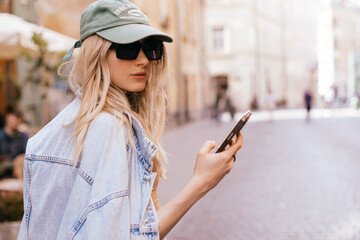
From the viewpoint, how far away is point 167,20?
2550 centimetres

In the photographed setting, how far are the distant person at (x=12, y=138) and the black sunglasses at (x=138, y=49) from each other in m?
6.12

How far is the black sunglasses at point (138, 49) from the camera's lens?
1.68 meters

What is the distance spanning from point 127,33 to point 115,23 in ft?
0.16

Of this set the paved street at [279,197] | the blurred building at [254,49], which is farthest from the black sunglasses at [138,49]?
the blurred building at [254,49]

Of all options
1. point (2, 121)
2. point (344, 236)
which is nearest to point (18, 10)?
point (2, 121)

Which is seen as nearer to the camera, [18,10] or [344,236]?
[344,236]

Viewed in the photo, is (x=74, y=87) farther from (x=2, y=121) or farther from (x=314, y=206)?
(x=2, y=121)

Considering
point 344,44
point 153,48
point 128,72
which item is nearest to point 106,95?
point 128,72

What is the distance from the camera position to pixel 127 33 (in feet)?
5.36

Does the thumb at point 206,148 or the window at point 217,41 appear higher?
the window at point 217,41

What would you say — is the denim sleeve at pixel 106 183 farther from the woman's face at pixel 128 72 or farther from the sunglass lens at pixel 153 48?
the sunglass lens at pixel 153 48

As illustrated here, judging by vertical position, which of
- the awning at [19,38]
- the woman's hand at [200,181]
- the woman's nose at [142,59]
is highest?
the awning at [19,38]

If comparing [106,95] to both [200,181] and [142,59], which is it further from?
[200,181]

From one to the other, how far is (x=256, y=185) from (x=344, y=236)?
321 centimetres
